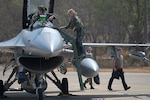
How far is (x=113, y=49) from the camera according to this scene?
14945mm

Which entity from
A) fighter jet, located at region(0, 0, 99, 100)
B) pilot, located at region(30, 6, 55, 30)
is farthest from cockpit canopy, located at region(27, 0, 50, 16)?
fighter jet, located at region(0, 0, 99, 100)

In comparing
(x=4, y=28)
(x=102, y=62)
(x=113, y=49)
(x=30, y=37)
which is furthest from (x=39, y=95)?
(x=4, y=28)

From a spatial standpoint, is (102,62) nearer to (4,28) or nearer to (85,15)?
(85,15)

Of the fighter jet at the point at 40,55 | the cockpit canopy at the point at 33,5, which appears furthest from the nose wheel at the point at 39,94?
the cockpit canopy at the point at 33,5

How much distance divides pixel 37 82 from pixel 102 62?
32.5 metres

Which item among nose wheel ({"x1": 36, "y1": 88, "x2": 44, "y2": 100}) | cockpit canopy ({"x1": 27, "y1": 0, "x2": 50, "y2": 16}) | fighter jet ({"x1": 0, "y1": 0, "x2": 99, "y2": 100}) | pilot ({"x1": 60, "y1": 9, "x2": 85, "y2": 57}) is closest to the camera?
fighter jet ({"x1": 0, "y1": 0, "x2": 99, "y2": 100})

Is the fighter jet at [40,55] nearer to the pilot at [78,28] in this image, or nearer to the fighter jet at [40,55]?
the fighter jet at [40,55]

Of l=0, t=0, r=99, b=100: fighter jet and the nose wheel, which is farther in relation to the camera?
the nose wheel

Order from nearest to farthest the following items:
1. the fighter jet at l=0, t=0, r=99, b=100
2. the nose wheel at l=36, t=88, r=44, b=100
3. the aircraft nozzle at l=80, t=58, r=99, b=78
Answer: the fighter jet at l=0, t=0, r=99, b=100, the nose wheel at l=36, t=88, r=44, b=100, the aircraft nozzle at l=80, t=58, r=99, b=78

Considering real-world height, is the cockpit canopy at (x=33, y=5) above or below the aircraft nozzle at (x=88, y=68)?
above

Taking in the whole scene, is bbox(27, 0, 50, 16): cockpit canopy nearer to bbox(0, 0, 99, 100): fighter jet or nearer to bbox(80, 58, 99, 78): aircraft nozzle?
bbox(0, 0, 99, 100): fighter jet

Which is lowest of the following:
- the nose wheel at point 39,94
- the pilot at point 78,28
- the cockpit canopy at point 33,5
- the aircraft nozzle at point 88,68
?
the nose wheel at point 39,94

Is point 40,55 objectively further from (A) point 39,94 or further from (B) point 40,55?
(A) point 39,94

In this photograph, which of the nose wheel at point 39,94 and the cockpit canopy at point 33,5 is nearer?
the nose wheel at point 39,94
